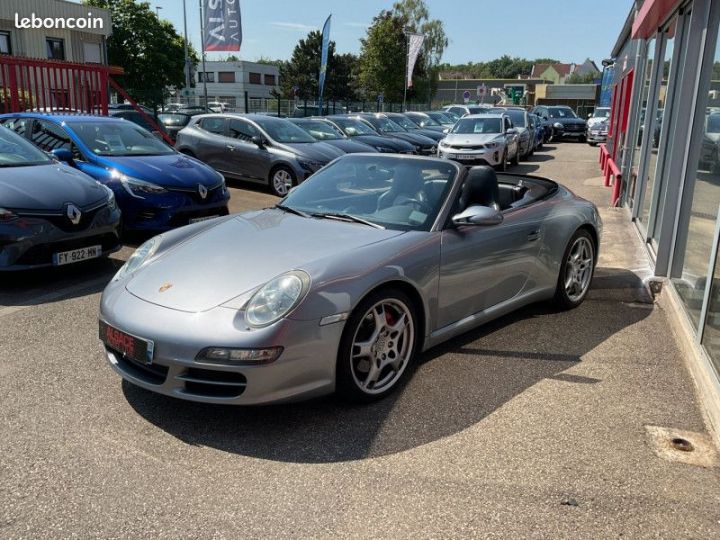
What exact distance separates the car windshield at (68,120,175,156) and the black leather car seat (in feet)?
17.7

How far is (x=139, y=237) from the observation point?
8078mm

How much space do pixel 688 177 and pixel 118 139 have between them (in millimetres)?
6848

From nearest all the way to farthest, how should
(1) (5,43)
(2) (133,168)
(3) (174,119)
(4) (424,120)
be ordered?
1. (2) (133,168)
2. (3) (174,119)
3. (4) (424,120)
4. (1) (5,43)

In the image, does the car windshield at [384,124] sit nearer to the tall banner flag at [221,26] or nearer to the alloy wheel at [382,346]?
the tall banner flag at [221,26]

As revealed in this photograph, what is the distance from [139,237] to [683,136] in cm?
636

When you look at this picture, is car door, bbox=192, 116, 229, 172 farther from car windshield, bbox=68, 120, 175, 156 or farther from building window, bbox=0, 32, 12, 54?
building window, bbox=0, 32, 12, 54

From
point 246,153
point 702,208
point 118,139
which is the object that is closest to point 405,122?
point 246,153

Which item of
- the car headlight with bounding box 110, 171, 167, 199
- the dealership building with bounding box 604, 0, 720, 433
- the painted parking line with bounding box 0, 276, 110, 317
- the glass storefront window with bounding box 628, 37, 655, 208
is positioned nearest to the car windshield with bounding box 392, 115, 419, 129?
the glass storefront window with bounding box 628, 37, 655, 208

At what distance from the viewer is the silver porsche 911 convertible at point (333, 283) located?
10.2 feet

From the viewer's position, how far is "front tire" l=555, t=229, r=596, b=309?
17.2ft

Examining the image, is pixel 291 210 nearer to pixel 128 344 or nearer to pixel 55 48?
pixel 128 344

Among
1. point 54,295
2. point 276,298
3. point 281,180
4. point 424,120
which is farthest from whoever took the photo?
point 424,120

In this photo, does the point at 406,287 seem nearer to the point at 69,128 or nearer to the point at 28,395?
the point at 28,395

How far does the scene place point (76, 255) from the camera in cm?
585
